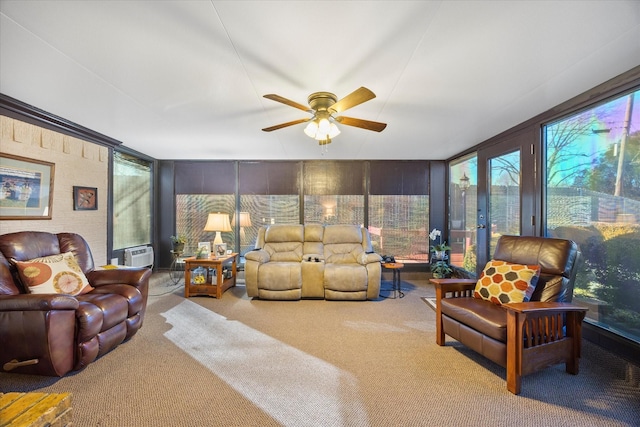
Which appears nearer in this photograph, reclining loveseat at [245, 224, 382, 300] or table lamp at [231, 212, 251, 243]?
reclining loveseat at [245, 224, 382, 300]

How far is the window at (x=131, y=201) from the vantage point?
452 cm

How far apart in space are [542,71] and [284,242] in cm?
376

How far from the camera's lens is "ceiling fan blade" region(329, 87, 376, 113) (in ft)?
6.61

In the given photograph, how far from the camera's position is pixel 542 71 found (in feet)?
7.12

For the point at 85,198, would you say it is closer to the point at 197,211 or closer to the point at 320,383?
the point at 197,211

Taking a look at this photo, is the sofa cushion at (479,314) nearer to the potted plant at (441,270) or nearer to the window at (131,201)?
the potted plant at (441,270)

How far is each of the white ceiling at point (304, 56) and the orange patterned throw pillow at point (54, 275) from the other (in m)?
1.51

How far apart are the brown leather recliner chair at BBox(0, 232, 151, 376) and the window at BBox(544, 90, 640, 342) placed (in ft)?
13.7

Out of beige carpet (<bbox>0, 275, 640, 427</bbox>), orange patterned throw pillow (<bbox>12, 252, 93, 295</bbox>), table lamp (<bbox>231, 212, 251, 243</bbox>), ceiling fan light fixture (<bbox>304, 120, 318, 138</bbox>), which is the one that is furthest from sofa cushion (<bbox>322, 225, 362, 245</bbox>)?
orange patterned throw pillow (<bbox>12, 252, 93, 295</bbox>)

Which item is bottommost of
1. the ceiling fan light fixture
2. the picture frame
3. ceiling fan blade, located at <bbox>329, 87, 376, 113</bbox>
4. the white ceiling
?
the picture frame

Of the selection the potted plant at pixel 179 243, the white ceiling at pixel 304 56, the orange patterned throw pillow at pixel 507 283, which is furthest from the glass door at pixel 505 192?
the potted plant at pixel 179 243

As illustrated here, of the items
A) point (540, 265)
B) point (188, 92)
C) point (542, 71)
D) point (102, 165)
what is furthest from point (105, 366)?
point (542, 71)

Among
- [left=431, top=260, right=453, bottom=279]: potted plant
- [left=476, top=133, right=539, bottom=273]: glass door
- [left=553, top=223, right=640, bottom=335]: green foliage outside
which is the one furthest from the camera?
[left=431, top=260, right=453, bottom=279]: potted plant

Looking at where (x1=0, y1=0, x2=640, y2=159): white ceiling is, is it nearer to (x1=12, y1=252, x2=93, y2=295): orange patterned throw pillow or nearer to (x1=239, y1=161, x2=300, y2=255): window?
(x1=12, y1=252, x2=93, y2=295): orange patterned throw pillow
